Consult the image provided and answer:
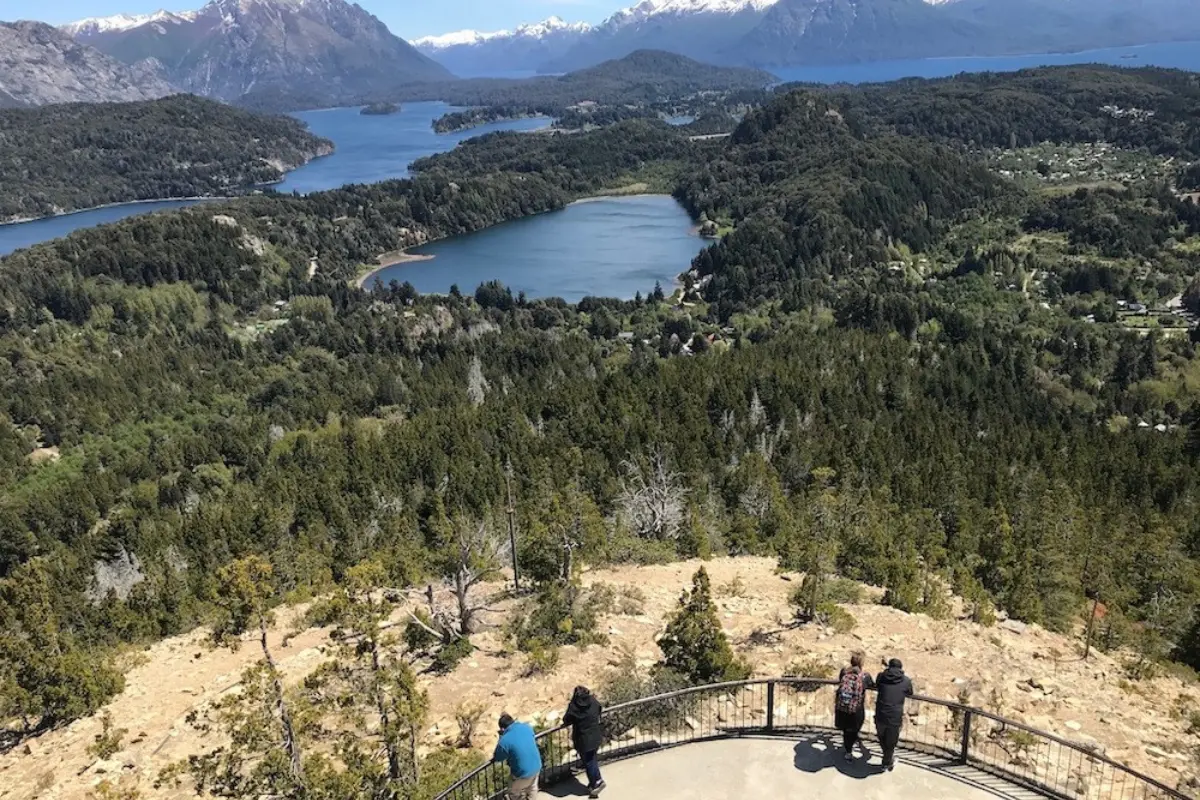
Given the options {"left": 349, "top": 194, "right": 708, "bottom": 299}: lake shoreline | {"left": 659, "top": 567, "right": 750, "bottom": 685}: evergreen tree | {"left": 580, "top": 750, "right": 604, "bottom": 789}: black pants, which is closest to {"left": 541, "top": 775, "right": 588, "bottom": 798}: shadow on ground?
{"left": 580, "top": 750, "right": 604, "bottom": 789}: black pants

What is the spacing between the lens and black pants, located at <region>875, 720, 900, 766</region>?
41.1 ft

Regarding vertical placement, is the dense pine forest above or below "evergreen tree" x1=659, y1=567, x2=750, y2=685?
below

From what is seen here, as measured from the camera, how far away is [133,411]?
89938 millimetres

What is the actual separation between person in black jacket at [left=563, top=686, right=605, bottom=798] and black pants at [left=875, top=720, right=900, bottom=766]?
4.37 metres

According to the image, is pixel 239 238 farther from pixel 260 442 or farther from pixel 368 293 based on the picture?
pixel 260 442

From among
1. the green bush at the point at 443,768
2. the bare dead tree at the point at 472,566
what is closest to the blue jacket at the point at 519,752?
the green bush at the point at 443,768

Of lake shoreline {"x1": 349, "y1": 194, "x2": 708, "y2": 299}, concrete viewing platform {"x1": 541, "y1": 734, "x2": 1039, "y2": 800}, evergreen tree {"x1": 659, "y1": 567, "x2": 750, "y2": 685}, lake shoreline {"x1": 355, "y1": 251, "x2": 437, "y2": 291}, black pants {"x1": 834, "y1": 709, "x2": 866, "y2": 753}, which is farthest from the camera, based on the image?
lake shoreline {"x1": 355, "y1": 251, "x2": 437, "y2": 291}

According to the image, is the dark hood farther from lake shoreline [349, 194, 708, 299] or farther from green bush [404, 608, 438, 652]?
lake shoreline [349, 194, 708, 299]

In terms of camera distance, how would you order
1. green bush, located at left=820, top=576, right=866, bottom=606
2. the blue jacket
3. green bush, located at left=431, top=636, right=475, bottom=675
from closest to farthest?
the blue jacket < green bush, located at left=431, top=636, right=475, bottom=675 < green bush, located at left=820, top=576, right=866, bottom=606

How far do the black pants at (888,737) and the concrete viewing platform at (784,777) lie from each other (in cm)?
30

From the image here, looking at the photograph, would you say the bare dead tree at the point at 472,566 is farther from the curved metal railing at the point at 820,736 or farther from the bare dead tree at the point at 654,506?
the curved metal railing at the point at 820,736

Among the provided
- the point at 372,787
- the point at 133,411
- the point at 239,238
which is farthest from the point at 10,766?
the point at 239,238

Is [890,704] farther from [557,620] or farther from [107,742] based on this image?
[107,742]

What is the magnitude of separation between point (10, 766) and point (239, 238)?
462ft
